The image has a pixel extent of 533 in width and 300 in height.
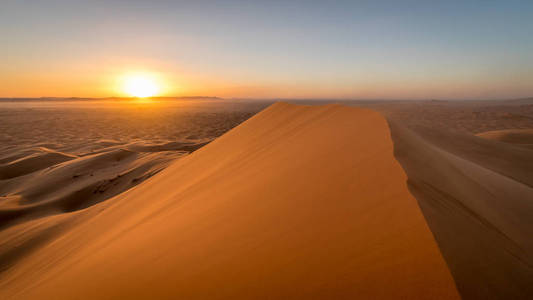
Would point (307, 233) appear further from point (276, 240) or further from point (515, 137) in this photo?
point (515, 137)

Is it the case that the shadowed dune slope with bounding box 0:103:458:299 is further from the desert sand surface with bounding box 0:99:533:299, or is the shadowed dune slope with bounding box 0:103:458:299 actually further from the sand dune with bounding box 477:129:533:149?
the sand dune with bounding box 477:129:533:149

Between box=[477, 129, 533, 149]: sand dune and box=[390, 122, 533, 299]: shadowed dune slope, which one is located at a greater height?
box=[390, 122, 533, 299]: shadowed dune slope

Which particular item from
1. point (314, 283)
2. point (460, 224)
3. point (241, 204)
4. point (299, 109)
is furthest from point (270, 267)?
point (299, 109)

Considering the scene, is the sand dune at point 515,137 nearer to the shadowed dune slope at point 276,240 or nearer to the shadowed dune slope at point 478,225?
the shadowed dune slope at point 478,225

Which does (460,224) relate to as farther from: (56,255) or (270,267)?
(56,255)

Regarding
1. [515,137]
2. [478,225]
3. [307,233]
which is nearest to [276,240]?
[307,233]

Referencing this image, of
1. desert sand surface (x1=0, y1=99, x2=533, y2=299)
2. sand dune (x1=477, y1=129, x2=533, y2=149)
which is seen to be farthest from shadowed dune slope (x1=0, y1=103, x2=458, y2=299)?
sand dune (x1=477, y1=129, x2=533, y2=149)
